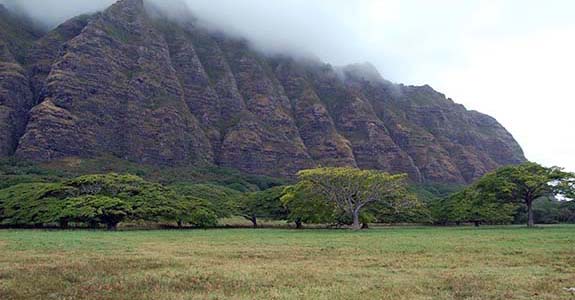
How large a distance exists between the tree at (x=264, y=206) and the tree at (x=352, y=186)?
16259 millimetres

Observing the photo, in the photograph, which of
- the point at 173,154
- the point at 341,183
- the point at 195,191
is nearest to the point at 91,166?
the point at 173,154

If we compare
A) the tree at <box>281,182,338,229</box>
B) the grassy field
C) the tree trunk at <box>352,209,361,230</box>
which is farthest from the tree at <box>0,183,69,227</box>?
the grassy field

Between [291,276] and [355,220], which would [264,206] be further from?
[291,276]

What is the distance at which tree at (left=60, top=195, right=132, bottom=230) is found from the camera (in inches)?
2443

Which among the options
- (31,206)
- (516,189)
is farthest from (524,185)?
(31,206)

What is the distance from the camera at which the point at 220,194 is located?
105 m

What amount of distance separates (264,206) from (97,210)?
99.8 ft

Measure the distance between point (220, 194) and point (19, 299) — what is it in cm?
9223

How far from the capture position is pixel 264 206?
8488 centimetres

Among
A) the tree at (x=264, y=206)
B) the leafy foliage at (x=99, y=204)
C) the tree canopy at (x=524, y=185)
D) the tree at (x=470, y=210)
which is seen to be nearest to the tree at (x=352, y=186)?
the tree canopy at (x=524, y=185)

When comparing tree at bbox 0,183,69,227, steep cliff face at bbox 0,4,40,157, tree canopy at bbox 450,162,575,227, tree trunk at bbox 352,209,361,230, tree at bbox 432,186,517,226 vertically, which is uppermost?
steep cliff face at bbox 0,4,40,157

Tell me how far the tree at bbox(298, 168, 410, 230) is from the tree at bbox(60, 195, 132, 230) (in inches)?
976

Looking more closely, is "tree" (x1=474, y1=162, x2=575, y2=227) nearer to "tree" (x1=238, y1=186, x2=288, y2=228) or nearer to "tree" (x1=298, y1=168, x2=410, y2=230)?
"tree" (x1=298, y1=168, x2=410, y2=230)

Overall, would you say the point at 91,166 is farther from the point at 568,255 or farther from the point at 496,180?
the point at 568,255
